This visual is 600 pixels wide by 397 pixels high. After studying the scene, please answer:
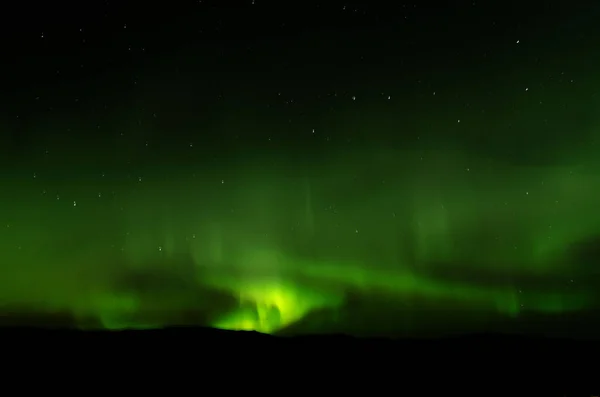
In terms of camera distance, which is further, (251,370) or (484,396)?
(251,370)

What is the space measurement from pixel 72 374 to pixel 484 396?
16.7m

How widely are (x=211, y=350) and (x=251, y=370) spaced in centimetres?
827

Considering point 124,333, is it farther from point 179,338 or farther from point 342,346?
point 342,346

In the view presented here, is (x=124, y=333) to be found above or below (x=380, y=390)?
above

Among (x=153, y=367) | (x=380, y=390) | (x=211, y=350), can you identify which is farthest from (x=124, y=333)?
(x=380, y=390)

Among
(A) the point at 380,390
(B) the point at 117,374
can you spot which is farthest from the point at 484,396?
(B) the point at 117,374

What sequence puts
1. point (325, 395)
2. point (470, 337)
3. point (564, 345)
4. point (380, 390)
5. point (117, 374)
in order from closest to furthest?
point (325, 395) < point (380, 390) < point (117, 374) < point (564, 345) < point (470, 337)

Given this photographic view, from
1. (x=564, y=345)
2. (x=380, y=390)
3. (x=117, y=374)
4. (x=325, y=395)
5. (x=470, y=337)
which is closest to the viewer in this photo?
(x=325, y=395)

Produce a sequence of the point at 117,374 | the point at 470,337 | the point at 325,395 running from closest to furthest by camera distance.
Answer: the point at 325,395, the point at 117,374, the point at 470,337

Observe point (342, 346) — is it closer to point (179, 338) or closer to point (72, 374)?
point (179, 338)

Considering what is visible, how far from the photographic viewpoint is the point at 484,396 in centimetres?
2531

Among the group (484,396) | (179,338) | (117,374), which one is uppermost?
(179,338)

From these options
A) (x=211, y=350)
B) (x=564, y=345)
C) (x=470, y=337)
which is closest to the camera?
(x=211, y=350)

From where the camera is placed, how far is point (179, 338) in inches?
1820
